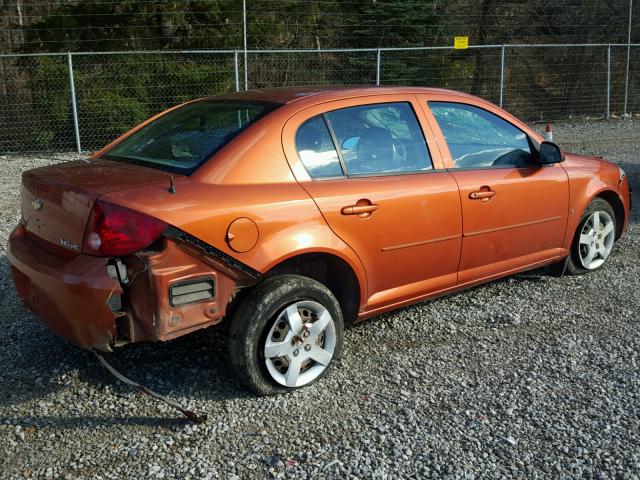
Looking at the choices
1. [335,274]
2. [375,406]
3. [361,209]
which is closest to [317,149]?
[361,209]

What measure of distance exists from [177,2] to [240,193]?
42.7 ft

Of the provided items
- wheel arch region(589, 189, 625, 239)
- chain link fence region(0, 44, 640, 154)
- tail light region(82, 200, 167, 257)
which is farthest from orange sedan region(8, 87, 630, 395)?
chain link fence region(0, 44, 640, 154)

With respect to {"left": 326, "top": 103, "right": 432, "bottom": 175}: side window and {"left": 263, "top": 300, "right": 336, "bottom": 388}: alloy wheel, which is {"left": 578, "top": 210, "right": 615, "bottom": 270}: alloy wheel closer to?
{"left": 326, "top": 103, "right": 432, "bottom": 175}: side window

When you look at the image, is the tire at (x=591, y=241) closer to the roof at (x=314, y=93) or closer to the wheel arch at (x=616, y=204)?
the wheel arch at (x=616, y=204)

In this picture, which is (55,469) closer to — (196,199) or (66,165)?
(196,199)

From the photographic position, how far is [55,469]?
2924 mm

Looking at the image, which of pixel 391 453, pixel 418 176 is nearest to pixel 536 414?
pixel 391 453

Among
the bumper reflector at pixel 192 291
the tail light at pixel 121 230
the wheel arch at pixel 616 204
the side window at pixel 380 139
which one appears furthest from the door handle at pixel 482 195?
the tail light at pixel 121 230

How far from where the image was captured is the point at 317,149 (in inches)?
148

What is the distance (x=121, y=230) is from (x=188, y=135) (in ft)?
3.38

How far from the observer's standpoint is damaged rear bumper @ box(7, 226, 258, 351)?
308 centimetres

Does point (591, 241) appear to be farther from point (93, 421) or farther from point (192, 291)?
point (93, 421)

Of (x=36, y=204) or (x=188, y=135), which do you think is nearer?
(x=36, y=204)

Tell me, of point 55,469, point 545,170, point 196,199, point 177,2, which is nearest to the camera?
point 55,469
